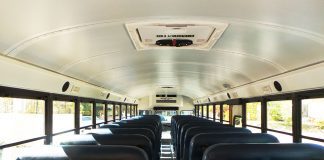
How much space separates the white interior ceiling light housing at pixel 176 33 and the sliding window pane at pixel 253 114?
134 inches

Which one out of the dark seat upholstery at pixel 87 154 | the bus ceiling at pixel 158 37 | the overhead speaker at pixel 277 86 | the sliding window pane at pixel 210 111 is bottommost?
the sliding window pane at pixel 210 111

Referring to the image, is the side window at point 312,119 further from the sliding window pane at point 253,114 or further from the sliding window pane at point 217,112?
the sliding window pane at point 217,112

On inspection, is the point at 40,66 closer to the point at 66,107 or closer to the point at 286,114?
the point at 66,107

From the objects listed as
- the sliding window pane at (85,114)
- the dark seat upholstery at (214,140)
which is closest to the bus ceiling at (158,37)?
the dark seat upholstery at (214,140)

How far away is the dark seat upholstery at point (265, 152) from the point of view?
3.03m

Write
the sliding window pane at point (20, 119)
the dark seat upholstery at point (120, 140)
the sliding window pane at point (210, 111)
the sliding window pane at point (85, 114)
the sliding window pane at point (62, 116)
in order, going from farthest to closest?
1. the sliding window pane at point (210, 111)
2. the sliding window pane at point (85, 114)
3. the sliding window pane at point (62, 116)
4. the sliding window pane at point (20, 119)
5. the dark seat upholstery at point (120, 140)

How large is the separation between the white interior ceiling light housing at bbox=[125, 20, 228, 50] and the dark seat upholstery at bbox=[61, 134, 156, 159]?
3.89 ft

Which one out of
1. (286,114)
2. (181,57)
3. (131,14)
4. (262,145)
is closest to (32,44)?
(131,14)

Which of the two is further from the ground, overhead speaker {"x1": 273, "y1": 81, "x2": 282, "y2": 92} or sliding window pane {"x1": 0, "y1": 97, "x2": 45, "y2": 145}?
overhead speaker {"x1": 273, "y1": 81, "x2": 282, "y2": 92}

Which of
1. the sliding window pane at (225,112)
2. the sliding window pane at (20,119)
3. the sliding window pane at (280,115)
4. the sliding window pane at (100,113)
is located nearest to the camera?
the sliding window pane at (20,119)

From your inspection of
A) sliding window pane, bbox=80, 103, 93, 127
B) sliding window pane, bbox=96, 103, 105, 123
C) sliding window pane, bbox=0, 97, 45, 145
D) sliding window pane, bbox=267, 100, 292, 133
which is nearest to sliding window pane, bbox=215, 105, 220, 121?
sliding window pane, bbox=96, 103, 105, 123

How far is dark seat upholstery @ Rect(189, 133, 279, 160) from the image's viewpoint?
4184 mm

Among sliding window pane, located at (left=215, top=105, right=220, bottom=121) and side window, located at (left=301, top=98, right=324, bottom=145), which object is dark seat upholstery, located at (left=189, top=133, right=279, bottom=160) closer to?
side window, located at (left=301, top=98, right=324, bottom=145)

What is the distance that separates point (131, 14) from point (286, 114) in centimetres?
393
